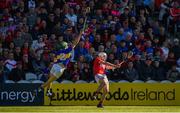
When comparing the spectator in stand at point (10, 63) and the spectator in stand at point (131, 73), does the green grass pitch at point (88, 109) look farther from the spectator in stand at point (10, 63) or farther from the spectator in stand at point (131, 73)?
the spectator in stand at point (10, 63)

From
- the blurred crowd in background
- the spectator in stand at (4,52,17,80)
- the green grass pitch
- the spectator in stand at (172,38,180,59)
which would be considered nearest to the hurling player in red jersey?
the green grass pitch

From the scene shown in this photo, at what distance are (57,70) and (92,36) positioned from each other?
13.1ft

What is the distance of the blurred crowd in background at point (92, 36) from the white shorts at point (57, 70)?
1901 mm

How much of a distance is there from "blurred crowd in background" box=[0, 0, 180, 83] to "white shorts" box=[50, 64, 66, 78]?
1901 millimetres

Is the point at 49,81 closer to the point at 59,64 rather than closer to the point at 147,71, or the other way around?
the point at 59,64

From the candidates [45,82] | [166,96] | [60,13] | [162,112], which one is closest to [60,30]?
[60,13]

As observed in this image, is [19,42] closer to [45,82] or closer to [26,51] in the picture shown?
[26,51]

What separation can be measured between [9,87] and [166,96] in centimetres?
553

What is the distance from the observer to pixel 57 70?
2266cm

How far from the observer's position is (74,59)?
25.7 meters

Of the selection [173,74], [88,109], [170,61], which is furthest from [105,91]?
[170,61]

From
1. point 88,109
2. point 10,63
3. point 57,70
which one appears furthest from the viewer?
point 10,63

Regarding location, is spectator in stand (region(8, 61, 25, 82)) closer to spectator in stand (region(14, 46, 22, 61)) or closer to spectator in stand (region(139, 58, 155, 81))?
spectator in stand (region(14, 46, 22, 61))

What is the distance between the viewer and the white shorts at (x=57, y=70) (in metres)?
22.7
